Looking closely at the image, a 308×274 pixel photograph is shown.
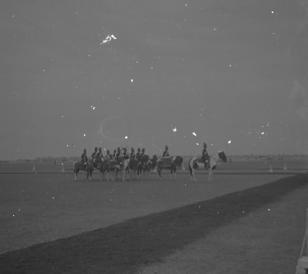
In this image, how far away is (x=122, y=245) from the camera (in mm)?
10711

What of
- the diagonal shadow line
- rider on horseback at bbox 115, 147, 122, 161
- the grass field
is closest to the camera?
the diagonal shadow line

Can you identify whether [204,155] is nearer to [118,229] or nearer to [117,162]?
[117,162]

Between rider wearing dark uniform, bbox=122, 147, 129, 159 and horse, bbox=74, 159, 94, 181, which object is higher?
rider wearing dark uniform, bbox=122, 147, 129, 159

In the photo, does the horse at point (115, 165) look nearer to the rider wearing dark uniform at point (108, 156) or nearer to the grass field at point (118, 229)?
the rider wearing dark uniform at point (108, 156)

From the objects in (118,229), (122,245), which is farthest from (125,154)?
(122,245)

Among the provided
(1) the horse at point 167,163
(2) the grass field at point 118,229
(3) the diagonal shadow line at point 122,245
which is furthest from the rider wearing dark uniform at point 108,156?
(3) the diagonal shadow line at point 122,245

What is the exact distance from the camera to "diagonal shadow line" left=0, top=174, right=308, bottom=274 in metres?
8.65

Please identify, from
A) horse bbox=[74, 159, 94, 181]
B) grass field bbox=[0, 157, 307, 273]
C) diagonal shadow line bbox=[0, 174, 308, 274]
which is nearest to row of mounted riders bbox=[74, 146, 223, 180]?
horse bbox=[74, 159, 94, 181]

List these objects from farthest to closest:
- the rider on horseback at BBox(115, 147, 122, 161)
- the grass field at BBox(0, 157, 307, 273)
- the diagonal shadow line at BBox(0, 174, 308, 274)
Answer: the rider on horseback at BBox(115, 147, 122, 161) < the grass field at BBox(0, 157, 307, 273) < the diagonal shadow line at BBox(0, 174, 308, 274)

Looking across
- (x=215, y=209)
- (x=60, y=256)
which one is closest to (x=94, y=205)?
(x=215, y=209)

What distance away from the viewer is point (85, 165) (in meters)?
41.0

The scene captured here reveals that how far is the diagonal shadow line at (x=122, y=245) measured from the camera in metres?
8.65

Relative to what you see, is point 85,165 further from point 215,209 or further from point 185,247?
point 185,247

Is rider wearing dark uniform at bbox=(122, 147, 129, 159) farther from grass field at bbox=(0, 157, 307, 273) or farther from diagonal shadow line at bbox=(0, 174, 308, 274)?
diagonal shadow line at bbox=(0, 174, 308, 274)
